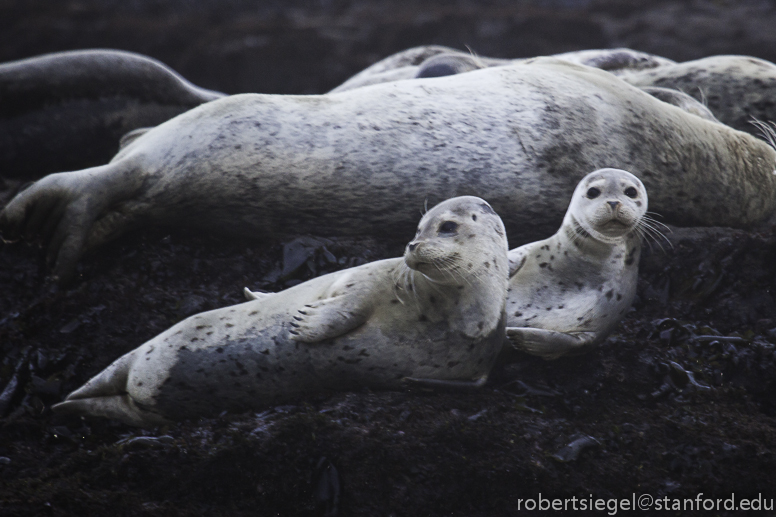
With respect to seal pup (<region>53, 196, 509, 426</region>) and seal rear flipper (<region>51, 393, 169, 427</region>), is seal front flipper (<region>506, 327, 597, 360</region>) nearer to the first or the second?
seal pup (<region>53, 196, 509, 426</region>)

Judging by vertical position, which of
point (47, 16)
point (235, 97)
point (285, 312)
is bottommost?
point (47, 16)

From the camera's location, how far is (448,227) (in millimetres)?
2914

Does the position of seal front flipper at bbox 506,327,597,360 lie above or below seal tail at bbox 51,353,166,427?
above

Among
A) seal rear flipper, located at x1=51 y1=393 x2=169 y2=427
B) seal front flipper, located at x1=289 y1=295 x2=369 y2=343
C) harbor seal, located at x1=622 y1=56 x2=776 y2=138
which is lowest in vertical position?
seal rear flipper, located at x1=51 y1=393 x2=169 y2=427

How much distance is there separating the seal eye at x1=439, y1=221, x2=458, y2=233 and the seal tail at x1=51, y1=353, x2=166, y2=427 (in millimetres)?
1396

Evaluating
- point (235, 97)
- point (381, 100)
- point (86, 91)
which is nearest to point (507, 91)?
point (381, 100)

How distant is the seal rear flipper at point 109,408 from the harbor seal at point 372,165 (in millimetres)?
959

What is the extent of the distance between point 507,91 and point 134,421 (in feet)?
8.64

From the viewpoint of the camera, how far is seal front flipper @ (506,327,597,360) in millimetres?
3158

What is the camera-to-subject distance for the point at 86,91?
18.3 feet

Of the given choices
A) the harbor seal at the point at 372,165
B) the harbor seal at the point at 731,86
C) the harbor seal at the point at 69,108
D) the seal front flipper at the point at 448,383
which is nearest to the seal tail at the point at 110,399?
the harbor seal at the point at 372,165

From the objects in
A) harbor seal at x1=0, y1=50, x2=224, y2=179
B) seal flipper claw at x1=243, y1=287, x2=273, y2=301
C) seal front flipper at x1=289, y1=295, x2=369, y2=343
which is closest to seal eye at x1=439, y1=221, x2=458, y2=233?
seal front flipper at x1=289, y1=295, x2=369, y2=343

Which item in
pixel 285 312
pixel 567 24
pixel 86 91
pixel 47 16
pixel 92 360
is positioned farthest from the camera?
pixel 47 16

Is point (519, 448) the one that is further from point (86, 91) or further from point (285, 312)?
point (86, 91)
